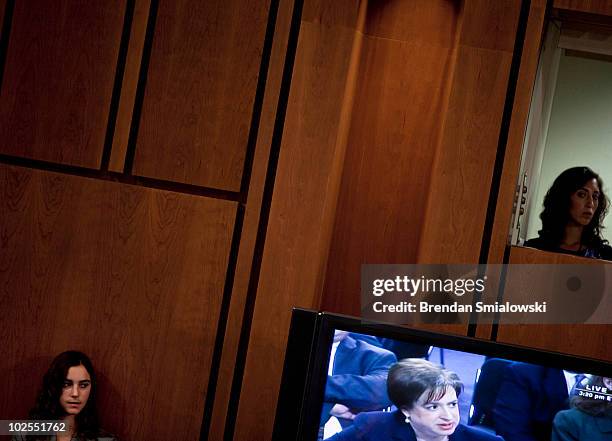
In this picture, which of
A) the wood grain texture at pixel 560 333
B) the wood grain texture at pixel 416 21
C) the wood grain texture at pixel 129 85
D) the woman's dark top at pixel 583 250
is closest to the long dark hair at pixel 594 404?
the wood grain texture at pixel 560 333

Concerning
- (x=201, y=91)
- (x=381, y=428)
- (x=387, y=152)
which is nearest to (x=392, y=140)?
(x=387, y=152)

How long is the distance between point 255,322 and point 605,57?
1.83 meters

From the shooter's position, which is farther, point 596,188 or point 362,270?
point 362,270

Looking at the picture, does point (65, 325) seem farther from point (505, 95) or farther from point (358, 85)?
point (505, 95)

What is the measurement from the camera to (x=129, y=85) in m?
3.37

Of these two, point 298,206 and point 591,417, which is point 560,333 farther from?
point 298,206

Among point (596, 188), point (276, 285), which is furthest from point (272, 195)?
point (596, 188)

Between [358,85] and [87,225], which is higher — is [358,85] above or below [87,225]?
above

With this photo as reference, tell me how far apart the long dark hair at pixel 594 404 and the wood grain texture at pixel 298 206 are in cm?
116

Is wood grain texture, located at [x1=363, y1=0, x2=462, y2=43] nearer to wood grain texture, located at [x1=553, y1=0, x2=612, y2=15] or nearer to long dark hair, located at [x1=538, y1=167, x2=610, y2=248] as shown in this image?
wood grain texture, located at [x1=553, y1=0, x2=612, y2=15]

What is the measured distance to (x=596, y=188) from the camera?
331 centimetres

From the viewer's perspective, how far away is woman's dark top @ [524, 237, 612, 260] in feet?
10.7

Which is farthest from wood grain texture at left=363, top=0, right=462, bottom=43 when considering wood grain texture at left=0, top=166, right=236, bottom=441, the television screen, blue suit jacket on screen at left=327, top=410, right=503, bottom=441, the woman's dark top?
blue suit jacket on screen at left=327, top=410, right=503, bottom=441

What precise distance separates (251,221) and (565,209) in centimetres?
129
